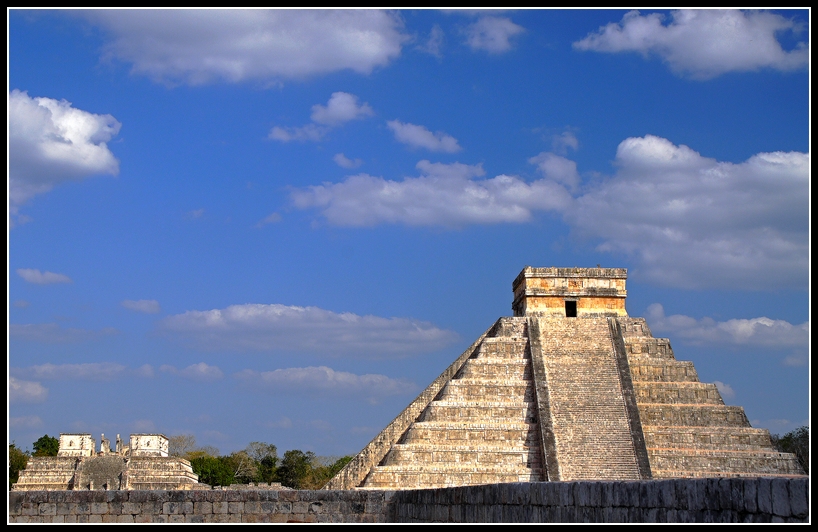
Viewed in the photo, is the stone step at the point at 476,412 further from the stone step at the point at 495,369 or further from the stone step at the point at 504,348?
the stone step at the point at 504,348

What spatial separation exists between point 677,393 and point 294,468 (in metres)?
45.7

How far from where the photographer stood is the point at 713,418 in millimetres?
29328

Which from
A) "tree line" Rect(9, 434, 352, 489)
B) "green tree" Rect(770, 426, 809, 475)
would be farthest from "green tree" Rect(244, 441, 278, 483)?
"green tree" Rect(770, 426, 809, 475)

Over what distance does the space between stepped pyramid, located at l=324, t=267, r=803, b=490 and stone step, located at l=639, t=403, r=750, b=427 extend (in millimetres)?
31

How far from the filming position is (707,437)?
28641mm

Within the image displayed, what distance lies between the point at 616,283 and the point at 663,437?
700cm

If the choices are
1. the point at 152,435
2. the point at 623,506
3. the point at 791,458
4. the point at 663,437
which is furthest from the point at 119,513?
the point at 152,435

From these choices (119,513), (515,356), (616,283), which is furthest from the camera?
(616,283)

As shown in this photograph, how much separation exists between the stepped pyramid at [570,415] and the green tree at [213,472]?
28.3 m

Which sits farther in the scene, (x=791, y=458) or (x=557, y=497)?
(x=791, y=458)

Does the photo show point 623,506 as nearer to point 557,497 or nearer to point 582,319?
point 557,497

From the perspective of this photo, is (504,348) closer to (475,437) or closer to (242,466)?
(475,437)

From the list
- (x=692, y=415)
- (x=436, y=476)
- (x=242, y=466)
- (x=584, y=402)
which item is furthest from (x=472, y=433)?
(x=242, y=466)

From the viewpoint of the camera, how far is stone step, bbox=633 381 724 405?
1189 inches
